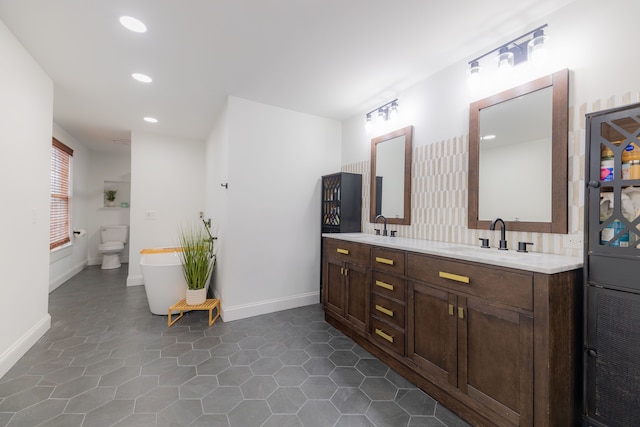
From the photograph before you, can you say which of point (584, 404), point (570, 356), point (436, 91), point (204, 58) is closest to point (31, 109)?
point (204, 58)

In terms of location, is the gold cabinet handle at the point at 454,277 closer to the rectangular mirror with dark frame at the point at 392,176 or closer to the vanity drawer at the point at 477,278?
the vanity drawer at the point at 477,278

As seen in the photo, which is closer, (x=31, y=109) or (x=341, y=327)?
(x=31, y=109)

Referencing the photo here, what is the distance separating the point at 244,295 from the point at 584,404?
2814 mm

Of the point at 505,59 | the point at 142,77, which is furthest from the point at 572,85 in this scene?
the point at 142,77

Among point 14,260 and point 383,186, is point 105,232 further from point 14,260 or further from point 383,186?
point 383,186

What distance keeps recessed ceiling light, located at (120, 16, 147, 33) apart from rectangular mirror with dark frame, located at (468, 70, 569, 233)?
8.35 feet

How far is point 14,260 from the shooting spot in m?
2.13

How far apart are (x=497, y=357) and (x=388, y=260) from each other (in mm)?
890

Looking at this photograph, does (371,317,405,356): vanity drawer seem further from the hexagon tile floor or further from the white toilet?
the white toilet

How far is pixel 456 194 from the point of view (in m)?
2.27

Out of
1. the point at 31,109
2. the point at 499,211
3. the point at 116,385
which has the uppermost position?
the point at 31,109

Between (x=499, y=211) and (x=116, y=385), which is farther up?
(x=499, y=211)

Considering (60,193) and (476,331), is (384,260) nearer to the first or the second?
(476,331)

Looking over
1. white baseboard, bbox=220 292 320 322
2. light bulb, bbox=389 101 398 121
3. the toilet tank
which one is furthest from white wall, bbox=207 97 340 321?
the toilet tank
